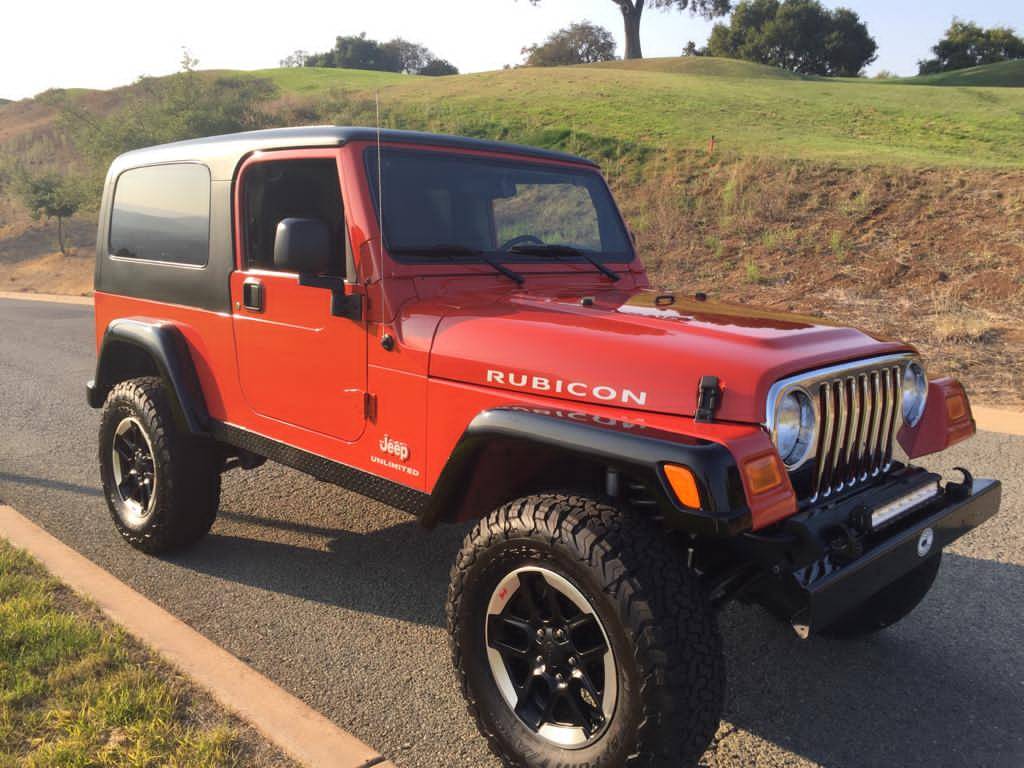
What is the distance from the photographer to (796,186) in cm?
1739

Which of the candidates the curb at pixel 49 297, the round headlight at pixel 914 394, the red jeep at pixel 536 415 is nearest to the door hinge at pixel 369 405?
the red jeep at pixel 536 415

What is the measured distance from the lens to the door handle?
349 cm

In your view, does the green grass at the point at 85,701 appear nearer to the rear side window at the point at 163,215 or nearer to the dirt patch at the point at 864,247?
the rear side window at the point at 163,215

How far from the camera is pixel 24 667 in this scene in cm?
292

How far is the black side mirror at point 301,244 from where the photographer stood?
297 cm

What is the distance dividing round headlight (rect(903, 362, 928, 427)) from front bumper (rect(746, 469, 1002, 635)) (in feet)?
1.39

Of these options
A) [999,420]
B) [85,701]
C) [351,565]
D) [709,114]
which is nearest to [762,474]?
[85,701]

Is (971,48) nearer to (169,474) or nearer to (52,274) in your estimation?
(52,274)

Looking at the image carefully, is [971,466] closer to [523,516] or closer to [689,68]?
[523,516]

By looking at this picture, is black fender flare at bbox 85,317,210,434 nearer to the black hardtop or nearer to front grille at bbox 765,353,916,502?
the black hardtop

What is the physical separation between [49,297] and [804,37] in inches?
2015

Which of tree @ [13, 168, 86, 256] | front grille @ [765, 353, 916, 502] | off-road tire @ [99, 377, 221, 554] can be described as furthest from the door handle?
tree @ [13, 168, 86, 256]

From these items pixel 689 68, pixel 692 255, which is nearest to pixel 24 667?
pixel 692 255

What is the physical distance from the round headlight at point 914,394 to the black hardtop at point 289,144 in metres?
1.83
